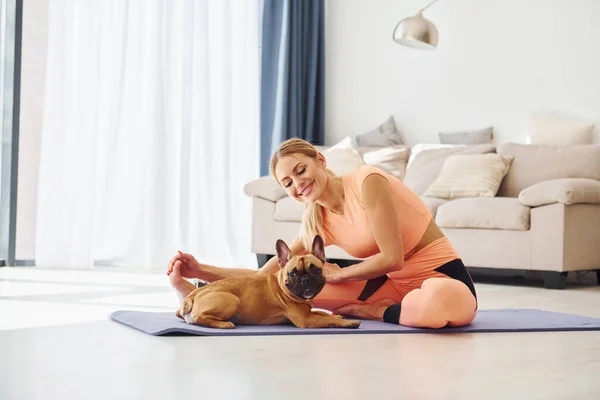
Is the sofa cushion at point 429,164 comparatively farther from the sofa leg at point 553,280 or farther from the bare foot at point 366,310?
the bare foot at point 366,310

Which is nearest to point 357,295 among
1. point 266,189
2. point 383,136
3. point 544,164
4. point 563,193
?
point 563,193

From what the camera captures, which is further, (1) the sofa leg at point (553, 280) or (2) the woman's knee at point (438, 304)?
(1) the sofa leg at point (553, 280)

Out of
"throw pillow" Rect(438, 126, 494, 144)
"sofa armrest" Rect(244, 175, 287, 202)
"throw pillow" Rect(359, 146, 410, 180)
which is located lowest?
"sofa armrest" Rect(244, 175, 287, 202)

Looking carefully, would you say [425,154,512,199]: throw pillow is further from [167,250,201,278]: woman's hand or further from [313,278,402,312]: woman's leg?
[167,250,201,278]: woman's hand

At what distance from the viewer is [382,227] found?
237 cm

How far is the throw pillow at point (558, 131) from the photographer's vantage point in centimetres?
520

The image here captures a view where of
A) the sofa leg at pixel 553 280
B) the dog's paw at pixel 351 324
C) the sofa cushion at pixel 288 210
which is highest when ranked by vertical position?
the sofa cushion at pixel 288 210

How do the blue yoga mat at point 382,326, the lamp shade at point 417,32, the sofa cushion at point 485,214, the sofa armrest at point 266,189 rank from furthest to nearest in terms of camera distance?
1. the lamp shade at point 417,32
2. the sofa armrest at point 266,189
3. the sofa cushion at point 485,214
4. the blue yoga mat at point 382,326

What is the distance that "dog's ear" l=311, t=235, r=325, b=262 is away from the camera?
7.71 ft

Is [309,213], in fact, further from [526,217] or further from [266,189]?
[266,189]

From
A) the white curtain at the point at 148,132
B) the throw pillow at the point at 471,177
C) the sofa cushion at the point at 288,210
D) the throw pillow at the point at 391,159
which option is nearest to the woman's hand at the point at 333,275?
the sofa cushion at the point at 288,210

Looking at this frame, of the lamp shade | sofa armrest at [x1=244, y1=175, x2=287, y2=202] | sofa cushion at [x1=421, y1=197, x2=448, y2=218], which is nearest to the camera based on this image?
sofa cushion at [x1=421, y1=197, x2=448, y2=218]

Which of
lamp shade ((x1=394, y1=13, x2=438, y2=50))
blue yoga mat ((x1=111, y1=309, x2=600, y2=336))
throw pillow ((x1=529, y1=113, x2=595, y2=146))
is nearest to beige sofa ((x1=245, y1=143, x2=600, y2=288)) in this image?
throw pillow ((x1=529, y1=113, x2=595, y2=146))

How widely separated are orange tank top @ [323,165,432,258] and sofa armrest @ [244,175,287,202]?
2484 millimetres
